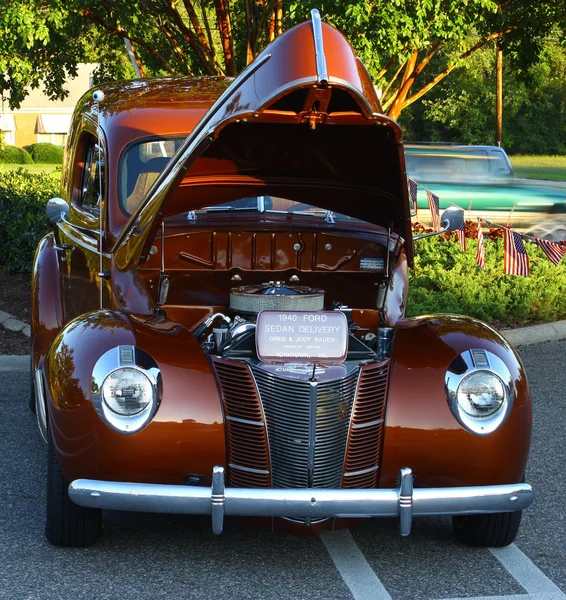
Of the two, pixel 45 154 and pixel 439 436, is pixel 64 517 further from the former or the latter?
pixel 45 154

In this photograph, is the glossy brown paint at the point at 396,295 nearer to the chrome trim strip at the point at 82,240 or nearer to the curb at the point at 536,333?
the chrome trim strip at the point at 82,240

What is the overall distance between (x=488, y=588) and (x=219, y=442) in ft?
3.89

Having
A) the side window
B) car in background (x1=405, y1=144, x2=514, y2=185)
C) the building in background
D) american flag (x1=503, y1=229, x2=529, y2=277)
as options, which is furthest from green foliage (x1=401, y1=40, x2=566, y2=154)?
the side window

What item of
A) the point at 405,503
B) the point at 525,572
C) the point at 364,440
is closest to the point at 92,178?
the point at 364,440

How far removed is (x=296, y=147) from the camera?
180 inches

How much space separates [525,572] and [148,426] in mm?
1624

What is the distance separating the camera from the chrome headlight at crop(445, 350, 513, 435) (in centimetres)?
388

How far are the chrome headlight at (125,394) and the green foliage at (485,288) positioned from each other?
517cm

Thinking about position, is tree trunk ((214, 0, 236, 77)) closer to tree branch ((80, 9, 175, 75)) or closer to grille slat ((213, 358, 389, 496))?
tree branch ((80, 9, 175, 75))

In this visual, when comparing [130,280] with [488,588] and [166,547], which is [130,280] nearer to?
[166,547]

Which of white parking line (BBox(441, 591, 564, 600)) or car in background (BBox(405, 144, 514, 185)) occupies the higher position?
car in background (BBox(405, 144, 514, 185))

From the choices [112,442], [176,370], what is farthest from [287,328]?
[112,442]

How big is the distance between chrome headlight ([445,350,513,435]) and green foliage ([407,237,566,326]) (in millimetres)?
4761

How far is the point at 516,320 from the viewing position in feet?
29.4
